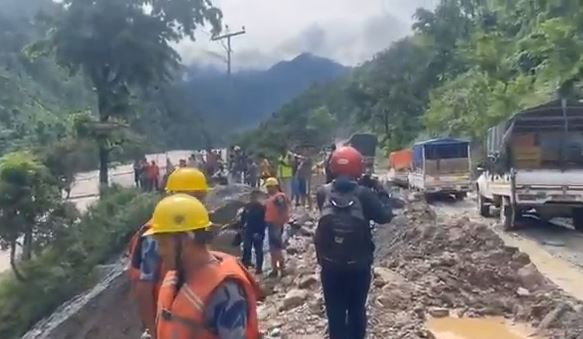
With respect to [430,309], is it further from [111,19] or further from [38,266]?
[111,19]

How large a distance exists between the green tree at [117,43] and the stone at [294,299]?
2178 cm

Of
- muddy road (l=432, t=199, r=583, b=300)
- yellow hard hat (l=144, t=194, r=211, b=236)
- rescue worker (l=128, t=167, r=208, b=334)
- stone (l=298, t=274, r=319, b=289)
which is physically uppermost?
yellow hard hat (l=144, t=194, r=211, b=236)

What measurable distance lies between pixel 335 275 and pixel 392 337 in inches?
95.1

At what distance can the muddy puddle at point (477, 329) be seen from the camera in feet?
30.1

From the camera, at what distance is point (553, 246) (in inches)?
642

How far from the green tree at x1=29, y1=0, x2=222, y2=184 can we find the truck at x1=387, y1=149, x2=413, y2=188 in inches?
392

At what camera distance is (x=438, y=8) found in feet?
226

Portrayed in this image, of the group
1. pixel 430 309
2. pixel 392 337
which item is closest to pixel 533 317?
pixel 430 309

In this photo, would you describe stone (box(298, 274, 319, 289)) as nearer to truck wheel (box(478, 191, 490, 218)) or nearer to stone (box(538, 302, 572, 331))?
stone (box(538, 302, 572, 331))

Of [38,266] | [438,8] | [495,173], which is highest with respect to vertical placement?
[438,8]

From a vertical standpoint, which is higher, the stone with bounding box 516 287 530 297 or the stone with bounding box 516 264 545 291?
the stone with bounding box 516 264 545 291

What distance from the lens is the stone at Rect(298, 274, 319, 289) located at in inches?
437

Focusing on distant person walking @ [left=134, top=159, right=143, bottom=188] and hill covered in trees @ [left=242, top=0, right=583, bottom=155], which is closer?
distant person walking @ [left=134, top=159, right=143, bottom=188]

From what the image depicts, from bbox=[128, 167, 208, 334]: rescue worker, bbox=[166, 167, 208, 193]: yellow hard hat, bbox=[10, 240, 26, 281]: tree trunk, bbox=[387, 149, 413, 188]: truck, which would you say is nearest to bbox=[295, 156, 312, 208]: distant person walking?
bbox=[10, 240, 26, 281]: tree trunk
